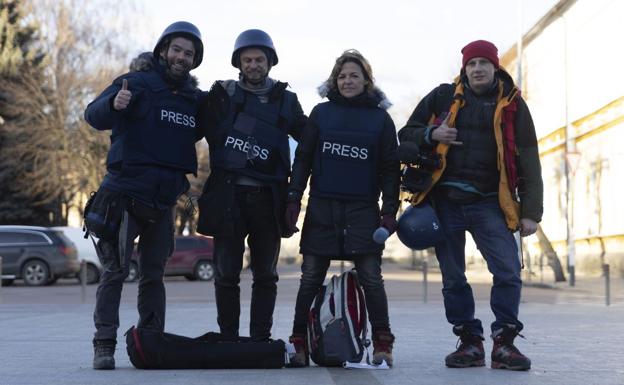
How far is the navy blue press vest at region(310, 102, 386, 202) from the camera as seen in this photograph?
7293 mm

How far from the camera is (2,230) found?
29.6 meters

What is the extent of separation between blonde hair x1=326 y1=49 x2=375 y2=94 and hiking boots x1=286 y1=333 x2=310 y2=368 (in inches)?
62.3

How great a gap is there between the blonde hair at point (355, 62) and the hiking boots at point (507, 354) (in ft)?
5.64

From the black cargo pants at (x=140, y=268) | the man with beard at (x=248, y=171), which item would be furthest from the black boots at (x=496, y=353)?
the black cargo pants at (x=140, y=268)

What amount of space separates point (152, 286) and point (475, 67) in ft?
8.09

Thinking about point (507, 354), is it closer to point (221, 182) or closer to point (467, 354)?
point (467, 354)

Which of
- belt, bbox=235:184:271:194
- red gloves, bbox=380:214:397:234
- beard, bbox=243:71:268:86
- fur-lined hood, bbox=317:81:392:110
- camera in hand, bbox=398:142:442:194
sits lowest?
red gloves, bbox=380:214:397:234

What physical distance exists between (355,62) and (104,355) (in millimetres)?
2378

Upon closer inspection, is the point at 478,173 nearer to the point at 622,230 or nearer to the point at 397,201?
the point at 397,201

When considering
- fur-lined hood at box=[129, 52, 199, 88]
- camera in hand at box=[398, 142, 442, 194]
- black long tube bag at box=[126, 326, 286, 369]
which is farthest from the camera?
fur-lined hood at box=[129, 52, 199, 88]

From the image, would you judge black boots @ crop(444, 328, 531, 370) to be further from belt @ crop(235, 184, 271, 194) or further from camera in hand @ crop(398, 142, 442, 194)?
belt @ crop(235, 184, 271, 194)

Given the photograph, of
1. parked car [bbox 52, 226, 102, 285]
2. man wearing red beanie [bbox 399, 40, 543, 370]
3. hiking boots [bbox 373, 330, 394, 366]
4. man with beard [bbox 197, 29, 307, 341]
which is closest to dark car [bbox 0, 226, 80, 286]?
parked car [bbox 52, 226, 102, 285]

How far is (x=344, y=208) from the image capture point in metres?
7.30

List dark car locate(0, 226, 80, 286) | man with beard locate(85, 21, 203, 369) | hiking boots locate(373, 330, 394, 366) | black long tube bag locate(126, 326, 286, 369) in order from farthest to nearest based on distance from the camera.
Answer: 1. dark car locate(0, 226, 80, 286)
2. man with beard locate(85, 21, 203, 369)
3. hiking boots locate(373, 330, 394, 366)
4. black long tube bag locate(126, 326, 286, 369)
